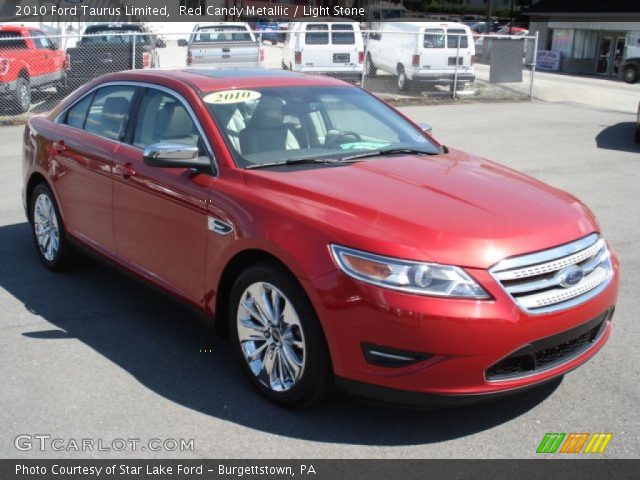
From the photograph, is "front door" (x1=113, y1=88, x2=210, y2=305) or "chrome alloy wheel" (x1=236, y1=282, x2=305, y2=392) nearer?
"chrome alloy wheel" (x1=236, y1=282, x2=305, y2=392)

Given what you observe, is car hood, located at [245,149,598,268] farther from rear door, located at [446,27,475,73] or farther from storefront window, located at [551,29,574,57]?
storefront window, located at [551,29,574,57]

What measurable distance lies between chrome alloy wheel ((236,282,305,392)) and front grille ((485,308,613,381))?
0.95 metres

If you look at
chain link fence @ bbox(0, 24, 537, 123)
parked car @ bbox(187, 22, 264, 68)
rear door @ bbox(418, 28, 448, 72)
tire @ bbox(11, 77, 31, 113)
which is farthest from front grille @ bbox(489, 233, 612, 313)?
rear door @ bbox(418, 28, 448, 72)

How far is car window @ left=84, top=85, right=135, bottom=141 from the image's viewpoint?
5.13m

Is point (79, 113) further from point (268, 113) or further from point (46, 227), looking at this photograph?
point (268, 113)

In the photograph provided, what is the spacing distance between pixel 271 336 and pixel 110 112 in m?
2.40

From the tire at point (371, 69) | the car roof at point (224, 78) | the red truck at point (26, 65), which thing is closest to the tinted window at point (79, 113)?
the car roof at point (224, 78)

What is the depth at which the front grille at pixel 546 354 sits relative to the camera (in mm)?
3373

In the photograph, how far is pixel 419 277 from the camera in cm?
328

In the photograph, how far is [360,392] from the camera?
3443 mm

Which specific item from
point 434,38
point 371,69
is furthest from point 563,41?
point 434,38

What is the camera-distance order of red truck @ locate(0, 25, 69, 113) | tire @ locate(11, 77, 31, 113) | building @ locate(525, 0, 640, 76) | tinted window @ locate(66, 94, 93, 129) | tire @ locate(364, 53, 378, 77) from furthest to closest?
building @ locate(525, 0, 640, 76) < tire @ locate(364, 53, 378, 77) < tire @ locate(11, 77, 31, 113) < red truck @ locate(0, 25, 69, 113) < tinted window @ locate(66, 94, 93, 129)

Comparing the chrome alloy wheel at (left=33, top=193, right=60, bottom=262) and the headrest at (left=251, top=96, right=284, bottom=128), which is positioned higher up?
the headrest at (left=251, top=96, right=284, bottom=128)
